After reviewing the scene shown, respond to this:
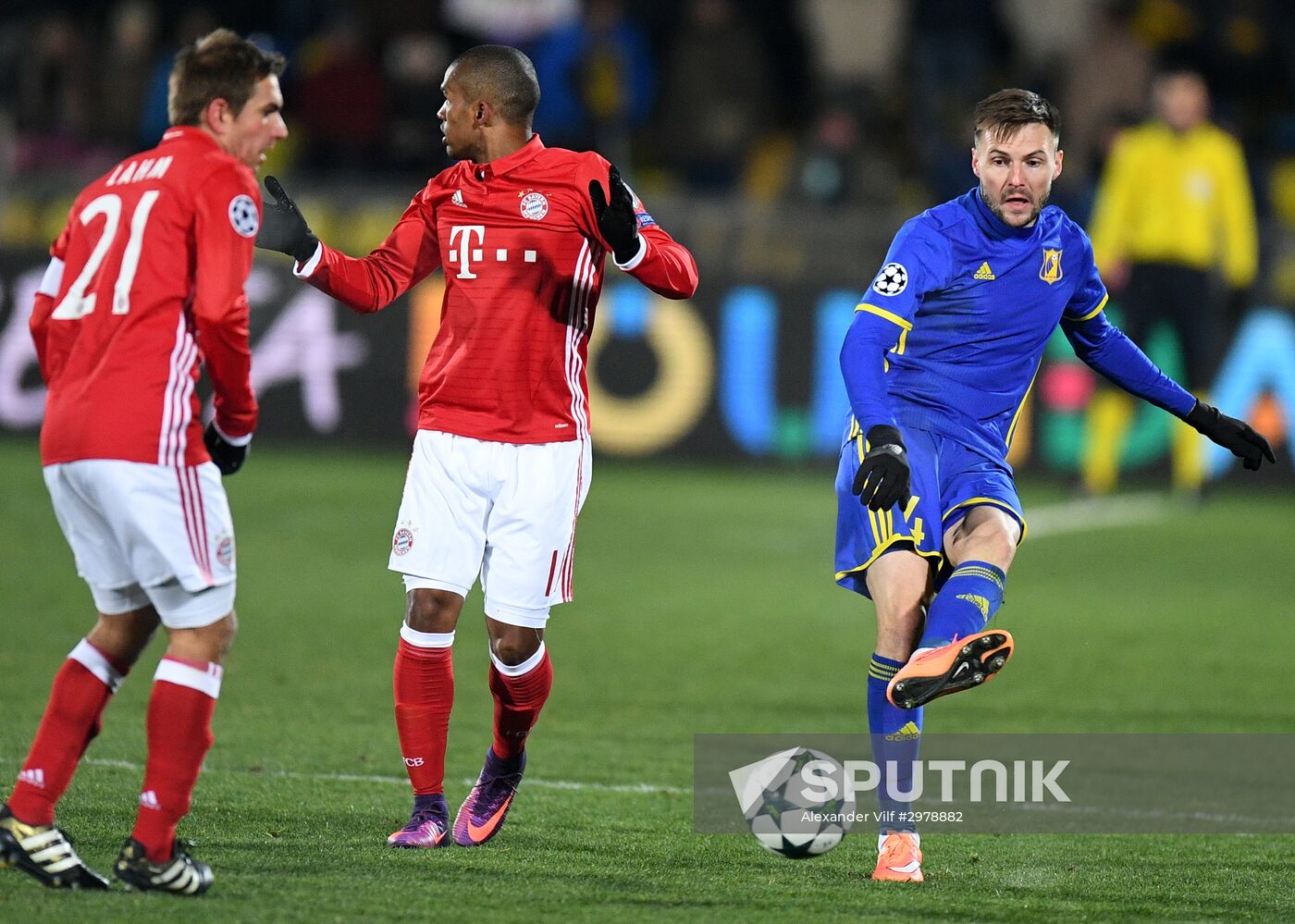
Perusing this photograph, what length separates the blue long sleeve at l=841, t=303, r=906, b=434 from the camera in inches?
191

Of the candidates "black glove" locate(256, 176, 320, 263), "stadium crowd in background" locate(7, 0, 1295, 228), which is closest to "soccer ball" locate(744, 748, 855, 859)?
"black glove" locate(256, 176, 320, 263)

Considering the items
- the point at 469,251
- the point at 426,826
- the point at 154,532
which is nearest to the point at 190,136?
the point at 154,532

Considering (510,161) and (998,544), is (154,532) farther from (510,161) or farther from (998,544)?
(998,544)

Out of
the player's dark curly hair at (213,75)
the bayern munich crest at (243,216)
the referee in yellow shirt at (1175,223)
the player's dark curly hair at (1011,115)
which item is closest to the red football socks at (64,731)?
the bayern munich crest at (243,216)

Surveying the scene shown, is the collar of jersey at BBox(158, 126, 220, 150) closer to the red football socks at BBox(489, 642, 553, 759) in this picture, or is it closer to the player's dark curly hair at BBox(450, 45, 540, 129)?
the player's dark curly hair at BBox(450, 45, 540, 129)

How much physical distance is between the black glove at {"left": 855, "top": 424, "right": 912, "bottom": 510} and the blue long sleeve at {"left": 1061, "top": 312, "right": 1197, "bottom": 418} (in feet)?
3.52

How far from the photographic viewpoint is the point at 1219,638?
919cm

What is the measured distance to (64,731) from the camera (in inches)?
172

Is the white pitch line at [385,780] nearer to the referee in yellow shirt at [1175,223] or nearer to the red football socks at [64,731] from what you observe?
the red football socks at [64,731]

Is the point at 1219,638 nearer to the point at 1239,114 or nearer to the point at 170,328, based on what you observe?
the point at 170,328

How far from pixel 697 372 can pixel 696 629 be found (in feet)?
16.9

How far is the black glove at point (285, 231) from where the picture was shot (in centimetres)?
500

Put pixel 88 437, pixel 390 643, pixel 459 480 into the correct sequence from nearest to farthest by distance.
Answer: pixel 88 437 → pixel 459 480 → pixel 390 643

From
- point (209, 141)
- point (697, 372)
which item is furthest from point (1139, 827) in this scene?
point (697, 372)
